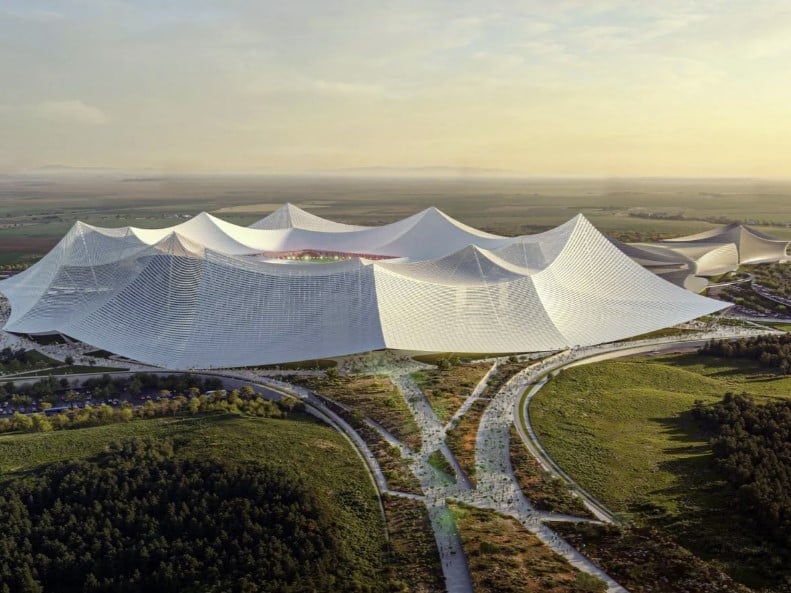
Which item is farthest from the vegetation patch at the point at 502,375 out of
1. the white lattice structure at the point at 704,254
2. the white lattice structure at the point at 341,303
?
the white lattice structure at the point at 704,254

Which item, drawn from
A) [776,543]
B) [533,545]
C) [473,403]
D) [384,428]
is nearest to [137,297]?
[384,428]

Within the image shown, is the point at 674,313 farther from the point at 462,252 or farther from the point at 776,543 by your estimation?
the point at 776,543

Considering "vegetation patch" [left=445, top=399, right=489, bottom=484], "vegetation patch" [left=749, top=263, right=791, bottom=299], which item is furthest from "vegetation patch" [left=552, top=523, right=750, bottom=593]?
"vegetation patch" [left=749, top=263, right=791, bottom=299]

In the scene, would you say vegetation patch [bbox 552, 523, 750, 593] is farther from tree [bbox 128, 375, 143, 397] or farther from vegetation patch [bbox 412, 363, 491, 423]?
tree [bbox 128, 375, 143, 397]

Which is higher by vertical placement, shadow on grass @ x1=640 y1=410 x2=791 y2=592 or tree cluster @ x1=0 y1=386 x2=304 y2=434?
tree cluster @ x1=0 y1=386 x2=304 y2=434

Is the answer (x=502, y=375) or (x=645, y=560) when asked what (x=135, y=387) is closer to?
(x=502, y=375)

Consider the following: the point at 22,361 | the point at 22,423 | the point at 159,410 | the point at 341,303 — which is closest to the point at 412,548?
the point at 159,410

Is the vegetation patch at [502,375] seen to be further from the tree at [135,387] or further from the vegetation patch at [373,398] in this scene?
the tree at [135,387]
